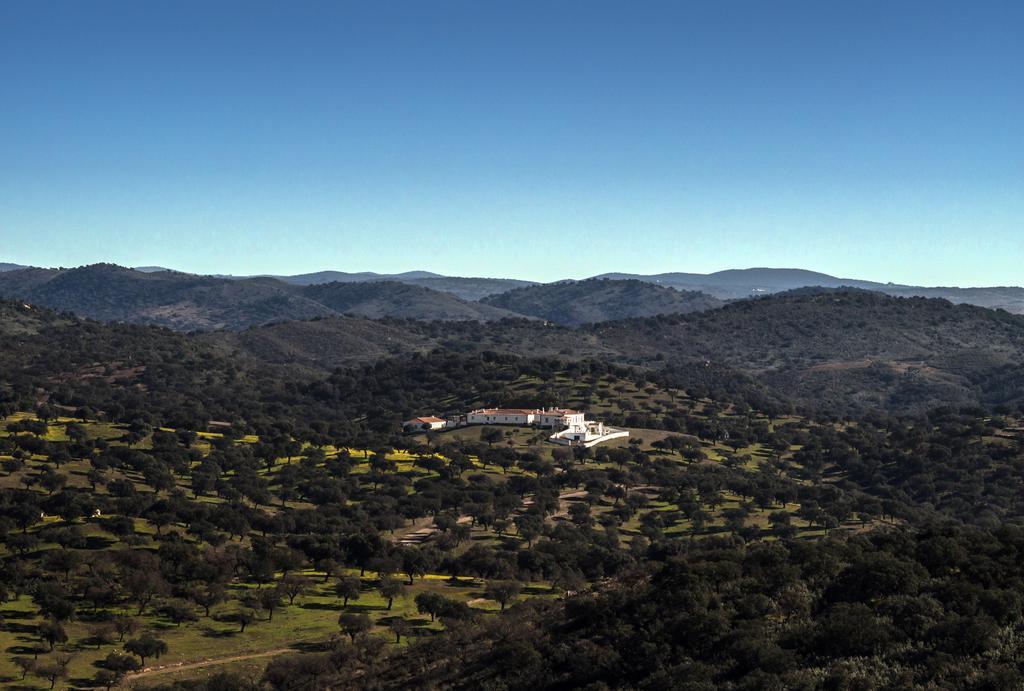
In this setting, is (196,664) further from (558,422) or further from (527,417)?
(527,417)

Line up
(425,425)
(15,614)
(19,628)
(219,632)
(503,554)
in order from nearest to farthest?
(19,628)
(15,614)
(219,632)
(503,554)
(425,425)

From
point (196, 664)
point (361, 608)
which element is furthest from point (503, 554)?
point (196, 664)

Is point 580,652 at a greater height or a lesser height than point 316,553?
greater

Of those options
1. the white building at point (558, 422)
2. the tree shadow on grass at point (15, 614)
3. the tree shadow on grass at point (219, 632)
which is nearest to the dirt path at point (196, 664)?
the tree shadow on grass at point (219, 632)

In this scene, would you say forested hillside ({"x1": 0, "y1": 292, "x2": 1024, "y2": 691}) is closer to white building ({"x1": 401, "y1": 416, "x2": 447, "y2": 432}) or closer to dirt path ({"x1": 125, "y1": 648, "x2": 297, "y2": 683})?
dirt path ({"x1": 125, "y1": 648, "x2": 297, "y2": 683})

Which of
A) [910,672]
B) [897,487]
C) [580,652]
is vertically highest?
[910,672]

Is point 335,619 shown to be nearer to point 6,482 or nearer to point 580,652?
point 580,652

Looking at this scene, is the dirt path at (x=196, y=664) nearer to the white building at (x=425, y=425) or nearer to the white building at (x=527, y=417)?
the white building at (x=527, y=417)

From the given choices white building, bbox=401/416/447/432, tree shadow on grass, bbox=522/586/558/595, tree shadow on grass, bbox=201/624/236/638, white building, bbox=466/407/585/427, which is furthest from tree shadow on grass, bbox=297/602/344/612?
white building, bbox=401/416/447/432

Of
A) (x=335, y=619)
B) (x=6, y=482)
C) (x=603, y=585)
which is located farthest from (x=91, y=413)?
(x=603, y=585)
